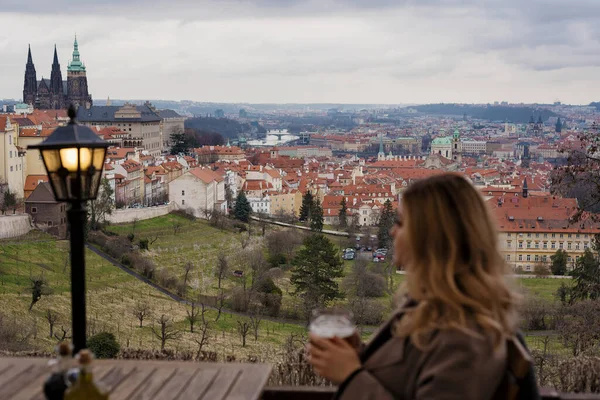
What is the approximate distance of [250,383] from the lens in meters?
2.36

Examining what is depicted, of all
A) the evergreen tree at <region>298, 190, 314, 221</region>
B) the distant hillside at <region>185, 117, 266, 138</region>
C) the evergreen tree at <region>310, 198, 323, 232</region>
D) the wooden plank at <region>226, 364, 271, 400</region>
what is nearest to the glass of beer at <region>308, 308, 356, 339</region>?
the wooden plank at <region>226, 364, 271, 400</region>

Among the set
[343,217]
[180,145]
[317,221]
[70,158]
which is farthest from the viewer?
[180,145]

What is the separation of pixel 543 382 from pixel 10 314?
14138 mm

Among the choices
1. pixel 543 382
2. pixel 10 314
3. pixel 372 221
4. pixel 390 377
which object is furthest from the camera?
pixel 372 221

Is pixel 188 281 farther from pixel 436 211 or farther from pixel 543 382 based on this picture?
pixel 436 211

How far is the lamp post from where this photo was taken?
271cm

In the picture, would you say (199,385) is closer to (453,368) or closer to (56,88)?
(453,368)

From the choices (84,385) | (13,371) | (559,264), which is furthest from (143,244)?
(84,385)

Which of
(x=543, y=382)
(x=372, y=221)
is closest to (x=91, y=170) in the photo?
(x=543, y=382)

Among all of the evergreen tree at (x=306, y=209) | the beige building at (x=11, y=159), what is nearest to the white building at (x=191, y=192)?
the evergreen tree at (x=306, y=209)

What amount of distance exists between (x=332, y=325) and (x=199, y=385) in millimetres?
621

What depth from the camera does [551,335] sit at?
58.0 feet

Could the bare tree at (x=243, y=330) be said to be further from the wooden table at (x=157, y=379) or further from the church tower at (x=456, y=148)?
the church tower at (x=456, y=148)

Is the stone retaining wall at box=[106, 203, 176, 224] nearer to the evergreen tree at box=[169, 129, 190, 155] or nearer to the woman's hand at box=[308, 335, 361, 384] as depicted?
the evergreen tree at box=[169, 129, 190, 155]
